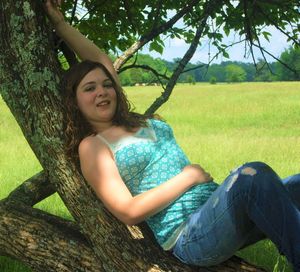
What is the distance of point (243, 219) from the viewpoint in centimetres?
273

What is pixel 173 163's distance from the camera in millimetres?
3049

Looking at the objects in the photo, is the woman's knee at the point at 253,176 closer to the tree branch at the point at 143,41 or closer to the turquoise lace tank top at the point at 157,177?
the turquoise lace tank top at the point at 157,177

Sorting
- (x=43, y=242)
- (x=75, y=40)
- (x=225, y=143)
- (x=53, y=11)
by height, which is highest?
(x=53, y=11)

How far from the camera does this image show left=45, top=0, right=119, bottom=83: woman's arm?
338 cm

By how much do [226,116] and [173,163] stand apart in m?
23.4

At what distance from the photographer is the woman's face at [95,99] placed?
3098 mm

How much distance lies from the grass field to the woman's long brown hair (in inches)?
44.0

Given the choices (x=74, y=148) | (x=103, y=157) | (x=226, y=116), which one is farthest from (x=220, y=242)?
(x=226, y=116)

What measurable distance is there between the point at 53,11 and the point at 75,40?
220 millimetres

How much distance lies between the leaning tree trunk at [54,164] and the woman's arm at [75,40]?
6.6 inches

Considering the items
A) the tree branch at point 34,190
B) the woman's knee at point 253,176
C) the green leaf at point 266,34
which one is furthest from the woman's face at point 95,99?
the green leaf at point 266,34

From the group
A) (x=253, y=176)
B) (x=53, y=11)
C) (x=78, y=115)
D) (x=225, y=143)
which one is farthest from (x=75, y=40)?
(x=225, y=143)

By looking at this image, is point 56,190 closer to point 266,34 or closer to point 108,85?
point 108,85

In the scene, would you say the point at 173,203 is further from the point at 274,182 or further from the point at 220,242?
the point at 274,182
